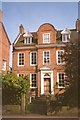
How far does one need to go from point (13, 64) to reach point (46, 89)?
2754 mm

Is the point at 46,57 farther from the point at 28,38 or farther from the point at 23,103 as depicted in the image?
the point at 23,103

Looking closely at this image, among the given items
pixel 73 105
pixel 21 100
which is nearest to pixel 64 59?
pixel 73 105

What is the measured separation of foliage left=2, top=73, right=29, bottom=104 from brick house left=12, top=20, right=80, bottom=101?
280 centimetres

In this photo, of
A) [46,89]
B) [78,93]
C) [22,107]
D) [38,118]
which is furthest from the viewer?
[46,89]

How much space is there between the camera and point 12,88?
431 inches

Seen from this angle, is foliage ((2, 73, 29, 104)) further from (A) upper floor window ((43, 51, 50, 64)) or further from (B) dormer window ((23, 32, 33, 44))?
(B) dormer window ((23, 32, 33, 44))

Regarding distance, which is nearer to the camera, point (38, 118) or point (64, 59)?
point (38, 118)

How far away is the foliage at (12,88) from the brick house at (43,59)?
2805 millimetres

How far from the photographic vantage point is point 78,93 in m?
9.83

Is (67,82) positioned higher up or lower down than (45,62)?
lower down

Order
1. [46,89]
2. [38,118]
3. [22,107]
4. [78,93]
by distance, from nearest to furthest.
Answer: [38,118] → [78,93] → [22,107] → [46,89]

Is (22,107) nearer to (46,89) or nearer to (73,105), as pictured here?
(73,105)

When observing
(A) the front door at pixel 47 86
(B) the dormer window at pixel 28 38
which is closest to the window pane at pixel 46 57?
(A) the front door at pixel 47 86

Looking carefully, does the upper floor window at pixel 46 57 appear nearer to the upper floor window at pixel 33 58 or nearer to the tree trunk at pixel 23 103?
the upper floor window at pixel 33 58
